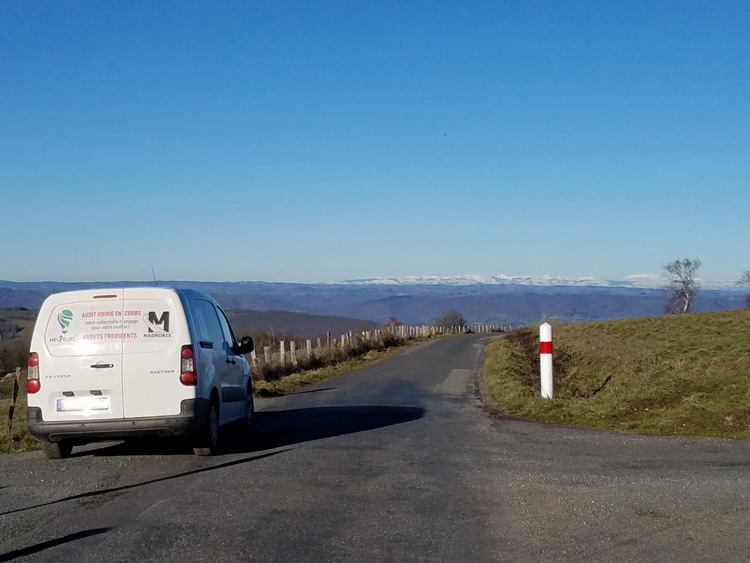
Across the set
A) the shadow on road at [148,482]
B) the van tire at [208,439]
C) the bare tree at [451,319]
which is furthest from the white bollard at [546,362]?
the bare tree at [451,319]

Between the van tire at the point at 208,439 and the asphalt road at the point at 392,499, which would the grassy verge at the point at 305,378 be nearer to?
the asphalt road at the point at 392,499

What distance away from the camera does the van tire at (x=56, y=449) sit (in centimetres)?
966

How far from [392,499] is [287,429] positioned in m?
5.09

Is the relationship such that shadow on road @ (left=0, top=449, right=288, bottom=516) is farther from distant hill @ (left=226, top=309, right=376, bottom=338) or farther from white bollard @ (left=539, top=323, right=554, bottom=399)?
distant hill @ (left=226, top=309, right=376, bottom=338)

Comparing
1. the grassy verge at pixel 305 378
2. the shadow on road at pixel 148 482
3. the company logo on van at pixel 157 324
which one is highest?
the company logo on van at pixel 157 324

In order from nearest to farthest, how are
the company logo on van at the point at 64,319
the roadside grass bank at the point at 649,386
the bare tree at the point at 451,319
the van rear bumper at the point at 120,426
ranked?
the van rear bumper at the point at 120,426
the company logo on van at the point at 64,319
the roadside grass bank at the point at 649,386
the bare tree at the point at 451,319

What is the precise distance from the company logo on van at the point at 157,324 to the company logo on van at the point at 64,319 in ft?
2.79

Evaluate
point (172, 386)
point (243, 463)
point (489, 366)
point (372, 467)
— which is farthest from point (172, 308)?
point (489, 366)

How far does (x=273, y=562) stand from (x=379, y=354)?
103 feet

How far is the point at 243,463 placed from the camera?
356 inches

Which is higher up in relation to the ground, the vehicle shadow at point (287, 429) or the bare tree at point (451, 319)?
the vehicle shadow at point (287, 429)

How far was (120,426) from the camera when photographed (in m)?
9.17

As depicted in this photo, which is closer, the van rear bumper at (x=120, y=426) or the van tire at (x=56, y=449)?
the van rear bumper at (x=120, y=426)

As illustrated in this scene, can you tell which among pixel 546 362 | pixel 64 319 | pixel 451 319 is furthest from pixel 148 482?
pixel 451 319
